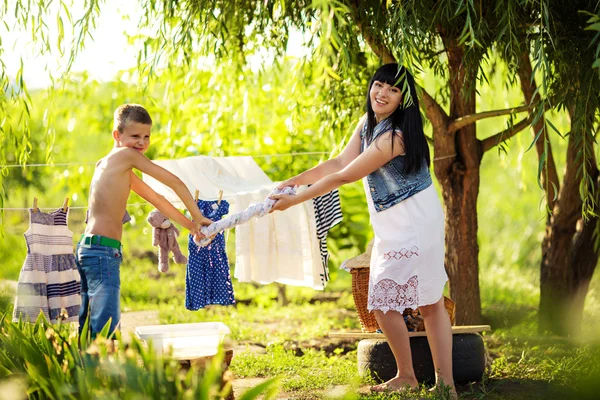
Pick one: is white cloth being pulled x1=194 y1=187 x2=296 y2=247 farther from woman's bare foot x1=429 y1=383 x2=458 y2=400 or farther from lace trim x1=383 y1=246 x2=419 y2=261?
woman's bare foot x1=429 y1=383 x2=458 y2=400

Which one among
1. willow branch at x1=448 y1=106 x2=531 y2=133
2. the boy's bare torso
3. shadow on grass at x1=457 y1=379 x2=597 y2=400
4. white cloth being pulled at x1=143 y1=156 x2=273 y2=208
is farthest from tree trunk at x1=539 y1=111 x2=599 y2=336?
the boy's bare torso

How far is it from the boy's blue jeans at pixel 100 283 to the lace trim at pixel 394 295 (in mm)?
1129

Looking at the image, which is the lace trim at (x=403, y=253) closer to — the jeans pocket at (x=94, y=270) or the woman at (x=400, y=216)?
the woman at (x=400, y=216)

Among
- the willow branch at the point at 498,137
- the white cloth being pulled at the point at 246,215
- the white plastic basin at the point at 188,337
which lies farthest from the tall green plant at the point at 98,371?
the willow branch at the point at 498,137

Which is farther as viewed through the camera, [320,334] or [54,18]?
[320,334]

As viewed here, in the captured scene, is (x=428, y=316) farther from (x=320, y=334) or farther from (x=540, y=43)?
(x=320, y=334)

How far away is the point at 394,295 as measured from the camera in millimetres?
3576

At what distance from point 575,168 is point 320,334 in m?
2.18

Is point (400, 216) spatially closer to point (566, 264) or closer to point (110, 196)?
point (110, 196)

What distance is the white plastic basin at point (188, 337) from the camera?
3680 millimetres

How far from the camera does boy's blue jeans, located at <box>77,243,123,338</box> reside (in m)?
3.43

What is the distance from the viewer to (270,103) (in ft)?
23.8

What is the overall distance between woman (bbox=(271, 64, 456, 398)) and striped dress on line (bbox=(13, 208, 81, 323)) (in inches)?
51.6

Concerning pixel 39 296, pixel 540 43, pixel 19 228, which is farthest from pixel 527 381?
pixel 19 228
